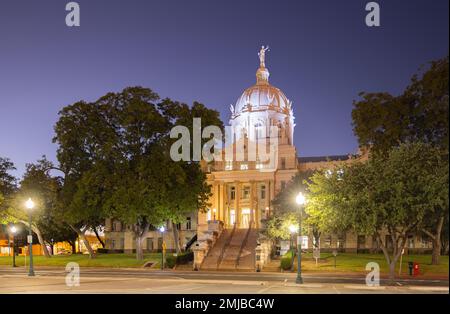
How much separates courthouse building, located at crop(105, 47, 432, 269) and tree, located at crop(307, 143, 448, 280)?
21.8 m

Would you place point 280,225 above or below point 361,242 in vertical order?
above

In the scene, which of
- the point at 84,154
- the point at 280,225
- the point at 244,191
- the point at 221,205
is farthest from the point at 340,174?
the point at 244,191

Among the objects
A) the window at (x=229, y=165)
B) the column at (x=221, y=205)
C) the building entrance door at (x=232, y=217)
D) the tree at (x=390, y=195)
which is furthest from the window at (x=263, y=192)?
the tree at (x=390, y=195)

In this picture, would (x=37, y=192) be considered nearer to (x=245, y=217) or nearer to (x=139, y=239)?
(x=139, y=239)

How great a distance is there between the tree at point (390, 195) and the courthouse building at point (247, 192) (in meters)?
21.8

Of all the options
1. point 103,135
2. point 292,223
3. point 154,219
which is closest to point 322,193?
point 292,223

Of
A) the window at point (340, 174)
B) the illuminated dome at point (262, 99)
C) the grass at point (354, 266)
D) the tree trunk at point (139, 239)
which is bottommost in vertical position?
the grass at point (354, 266)

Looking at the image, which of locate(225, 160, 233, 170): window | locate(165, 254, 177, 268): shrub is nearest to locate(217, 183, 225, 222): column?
locate(225, 160, 233, 170): window

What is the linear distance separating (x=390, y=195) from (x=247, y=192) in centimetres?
5384

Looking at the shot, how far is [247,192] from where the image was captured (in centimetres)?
8944

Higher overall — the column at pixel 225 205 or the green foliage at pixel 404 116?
the green foliage at pixel 404 116

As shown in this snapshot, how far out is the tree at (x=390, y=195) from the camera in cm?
3559

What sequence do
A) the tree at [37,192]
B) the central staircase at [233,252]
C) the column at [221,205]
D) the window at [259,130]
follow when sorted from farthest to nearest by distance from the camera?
the window at [259,130], the column at [221,205], the tree at [37,192], the central staircase at [233,252]

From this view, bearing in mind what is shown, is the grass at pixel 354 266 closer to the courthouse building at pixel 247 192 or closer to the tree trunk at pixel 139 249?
the courthouse building at pixel 247 192
